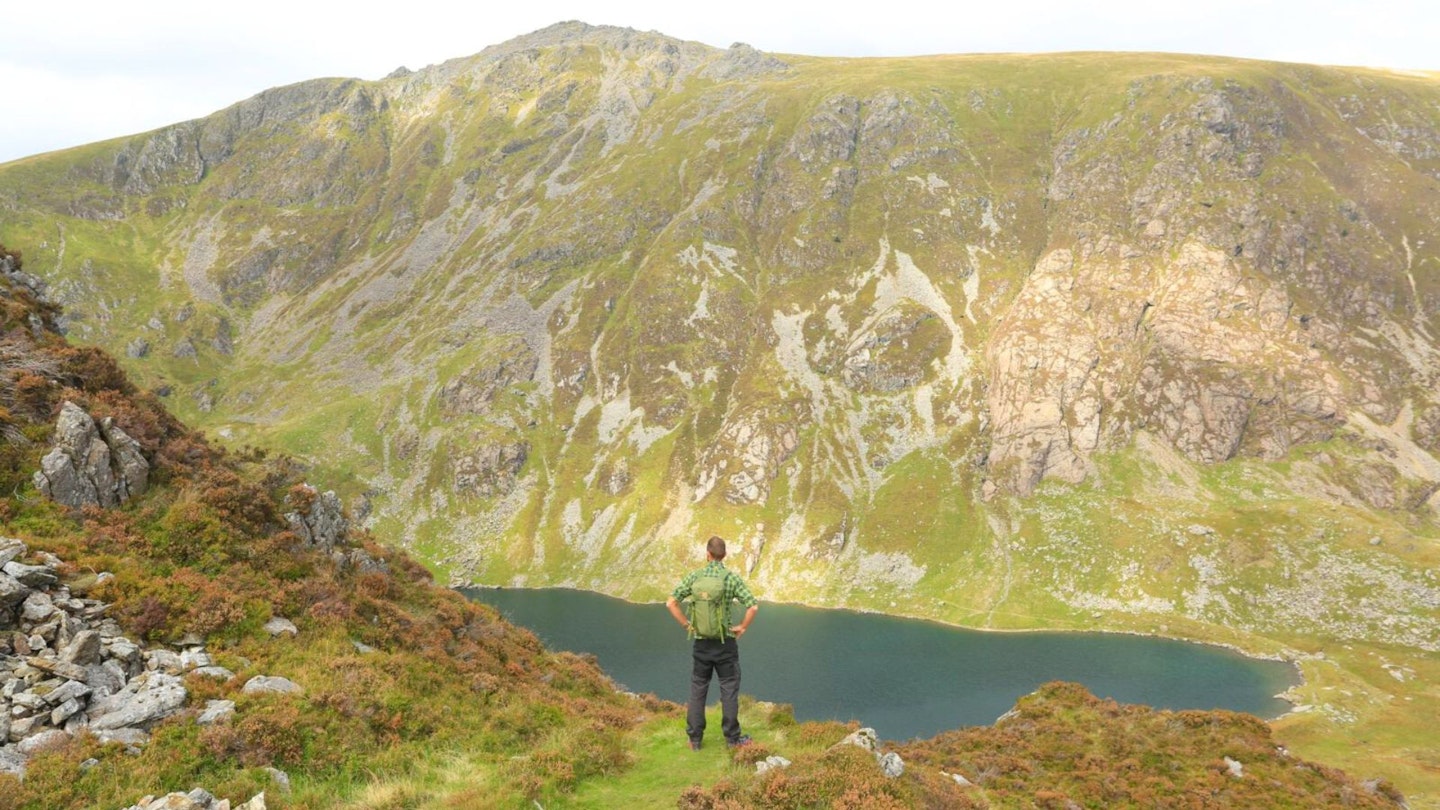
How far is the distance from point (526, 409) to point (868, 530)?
3791 inches

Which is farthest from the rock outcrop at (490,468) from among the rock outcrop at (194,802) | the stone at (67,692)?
the rock outcrop at (194,802)

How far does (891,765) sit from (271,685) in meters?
14.5

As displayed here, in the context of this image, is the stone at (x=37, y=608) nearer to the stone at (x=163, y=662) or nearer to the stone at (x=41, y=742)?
the stone at (x=163, y=662)

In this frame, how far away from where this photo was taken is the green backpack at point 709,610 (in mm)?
14539

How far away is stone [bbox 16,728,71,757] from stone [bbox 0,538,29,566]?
5015mm

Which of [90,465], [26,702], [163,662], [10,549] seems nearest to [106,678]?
[163,662]

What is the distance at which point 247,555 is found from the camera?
1970cm

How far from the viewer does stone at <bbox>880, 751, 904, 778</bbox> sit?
14117 mm

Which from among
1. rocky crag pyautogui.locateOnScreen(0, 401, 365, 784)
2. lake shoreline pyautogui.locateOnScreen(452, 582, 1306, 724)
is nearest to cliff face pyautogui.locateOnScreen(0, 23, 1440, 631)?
lake shoreline pyautogui.locateOnScreen(452, 582, 1306, 724)

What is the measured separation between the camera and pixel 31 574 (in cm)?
1432

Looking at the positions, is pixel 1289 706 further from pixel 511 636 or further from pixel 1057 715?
pixel 511 636

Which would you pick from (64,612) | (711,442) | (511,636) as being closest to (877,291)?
(711,442)

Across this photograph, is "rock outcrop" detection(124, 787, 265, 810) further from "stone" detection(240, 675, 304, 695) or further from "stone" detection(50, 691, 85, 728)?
"stone" detection(240, 675, 304, 695)

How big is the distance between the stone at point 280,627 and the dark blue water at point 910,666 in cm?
6146
